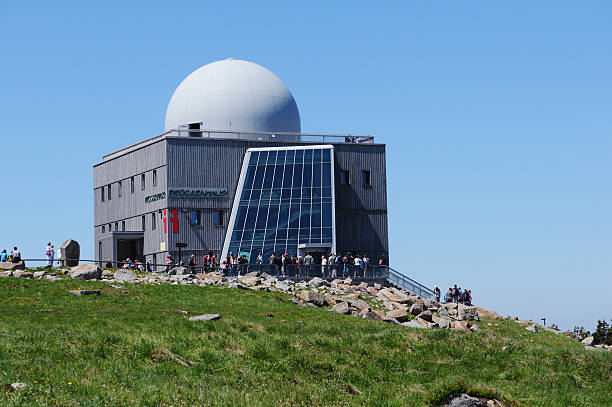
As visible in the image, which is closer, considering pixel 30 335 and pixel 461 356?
pixel 30 335

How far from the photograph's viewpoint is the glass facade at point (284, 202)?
61.1 meters

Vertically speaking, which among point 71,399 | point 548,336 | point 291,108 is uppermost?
point 291,108

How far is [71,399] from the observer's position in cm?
1673

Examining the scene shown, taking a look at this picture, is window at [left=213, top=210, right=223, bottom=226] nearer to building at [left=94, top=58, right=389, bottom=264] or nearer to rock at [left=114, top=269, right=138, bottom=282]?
building at [left=94, top=58, right=389, bottom=264]

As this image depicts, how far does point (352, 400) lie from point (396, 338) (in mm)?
7894

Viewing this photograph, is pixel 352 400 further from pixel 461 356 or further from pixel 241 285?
pixel 241 285

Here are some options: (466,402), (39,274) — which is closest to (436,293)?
(39,274)

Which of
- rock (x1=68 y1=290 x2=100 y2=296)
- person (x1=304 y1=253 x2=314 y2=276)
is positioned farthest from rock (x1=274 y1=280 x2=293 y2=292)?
rock (x1=68 y1=290 x2=100 y2=296)

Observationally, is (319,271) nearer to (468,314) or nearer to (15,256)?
(468,314)

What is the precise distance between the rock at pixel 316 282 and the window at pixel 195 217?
1466cm

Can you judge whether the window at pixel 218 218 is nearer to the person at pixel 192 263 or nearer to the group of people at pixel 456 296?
the person at pixel 192 263

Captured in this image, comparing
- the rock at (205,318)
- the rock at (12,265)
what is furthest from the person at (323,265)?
the rock at (205,318)

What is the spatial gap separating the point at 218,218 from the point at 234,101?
31.1 feet

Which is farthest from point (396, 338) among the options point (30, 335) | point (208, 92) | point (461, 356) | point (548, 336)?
point (208, 92)
